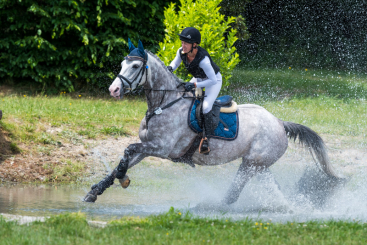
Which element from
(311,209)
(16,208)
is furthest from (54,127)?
(311,209)

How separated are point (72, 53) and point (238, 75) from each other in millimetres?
8300

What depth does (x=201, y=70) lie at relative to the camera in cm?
640

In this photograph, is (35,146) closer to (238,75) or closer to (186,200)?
(186,200)

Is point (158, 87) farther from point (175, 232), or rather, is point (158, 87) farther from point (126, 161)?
point (175, 232)

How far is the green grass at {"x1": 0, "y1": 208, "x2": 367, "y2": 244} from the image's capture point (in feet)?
14.2

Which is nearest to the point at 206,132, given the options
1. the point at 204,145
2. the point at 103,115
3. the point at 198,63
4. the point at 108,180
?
the point at 204,145

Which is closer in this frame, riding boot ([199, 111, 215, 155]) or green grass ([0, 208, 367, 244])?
green grass ([0, 208, 367, 244])

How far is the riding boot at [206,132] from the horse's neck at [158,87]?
1.63ft

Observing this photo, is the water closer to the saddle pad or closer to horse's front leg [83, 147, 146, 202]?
horse's front leg [83, 147, 146, 202]

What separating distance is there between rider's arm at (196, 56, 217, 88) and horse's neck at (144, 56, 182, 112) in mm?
386

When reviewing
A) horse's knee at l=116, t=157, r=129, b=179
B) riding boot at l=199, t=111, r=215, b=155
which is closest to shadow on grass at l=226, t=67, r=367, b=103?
riding boot at l=199, t=111, r=215, b=155

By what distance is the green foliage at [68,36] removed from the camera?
44.0 feet

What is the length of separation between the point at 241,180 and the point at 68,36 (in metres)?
9.37

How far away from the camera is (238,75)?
20156 mm
